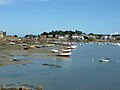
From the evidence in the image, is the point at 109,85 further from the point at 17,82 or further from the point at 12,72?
the point at 12,72

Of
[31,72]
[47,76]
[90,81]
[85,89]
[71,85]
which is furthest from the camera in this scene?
[31,72]

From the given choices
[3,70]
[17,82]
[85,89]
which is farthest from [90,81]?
[3,70]

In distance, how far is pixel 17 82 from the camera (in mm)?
37062

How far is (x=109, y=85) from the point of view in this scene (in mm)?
37594

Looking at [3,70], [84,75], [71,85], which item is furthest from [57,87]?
[3,70]

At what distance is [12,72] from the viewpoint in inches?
1789

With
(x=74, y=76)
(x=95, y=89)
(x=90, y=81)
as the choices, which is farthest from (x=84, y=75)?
(x=95, y=89)

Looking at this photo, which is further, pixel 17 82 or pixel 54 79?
pixel 54 79

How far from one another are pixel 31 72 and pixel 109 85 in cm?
1381

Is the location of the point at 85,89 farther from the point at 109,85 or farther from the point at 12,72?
the point at 12,72

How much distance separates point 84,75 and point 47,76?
6.06 metres

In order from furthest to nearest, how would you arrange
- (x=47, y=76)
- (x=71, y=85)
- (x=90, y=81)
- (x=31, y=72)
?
(x=31, y=72) → (x=47, y=76) → (x=90, y=81) → (x=71, y=85)

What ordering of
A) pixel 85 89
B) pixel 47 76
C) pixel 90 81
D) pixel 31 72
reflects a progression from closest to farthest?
1. pixel 85 89
2. pixel 90 81
3. pixel 47 76
4. pixel 31 72

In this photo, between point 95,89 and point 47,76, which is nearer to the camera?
point 95,89
